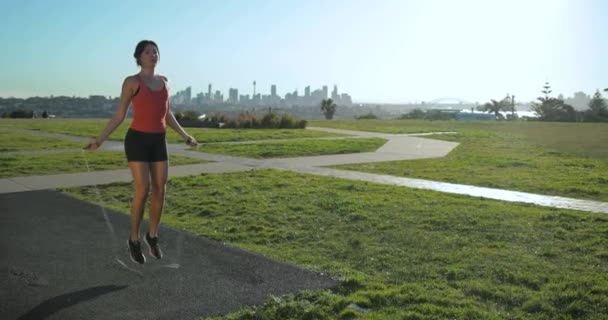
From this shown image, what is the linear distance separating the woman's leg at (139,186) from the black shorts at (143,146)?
6cm

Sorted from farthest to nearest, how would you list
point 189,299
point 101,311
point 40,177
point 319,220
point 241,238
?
point 40,177, point 319,220, point 241,238, point 189,299, point 101,311

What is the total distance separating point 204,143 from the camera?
65.6ft

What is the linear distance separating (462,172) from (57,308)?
33.7ft

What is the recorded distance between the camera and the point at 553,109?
193ft

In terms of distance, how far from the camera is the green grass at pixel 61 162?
41.1 ft

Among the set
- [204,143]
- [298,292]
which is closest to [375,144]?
[204,143]

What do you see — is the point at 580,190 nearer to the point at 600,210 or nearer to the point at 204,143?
the point at 600,210

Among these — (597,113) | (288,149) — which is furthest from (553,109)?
(288,149)

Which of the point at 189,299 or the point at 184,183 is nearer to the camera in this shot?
the point at 189,299

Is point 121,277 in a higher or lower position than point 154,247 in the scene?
lower

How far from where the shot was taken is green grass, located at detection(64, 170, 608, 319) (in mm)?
4441

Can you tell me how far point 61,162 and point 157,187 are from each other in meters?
9.81

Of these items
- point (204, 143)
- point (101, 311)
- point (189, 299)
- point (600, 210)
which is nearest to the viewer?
point (101, 311)

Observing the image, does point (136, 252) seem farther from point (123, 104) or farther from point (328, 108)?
point (328, 108)
